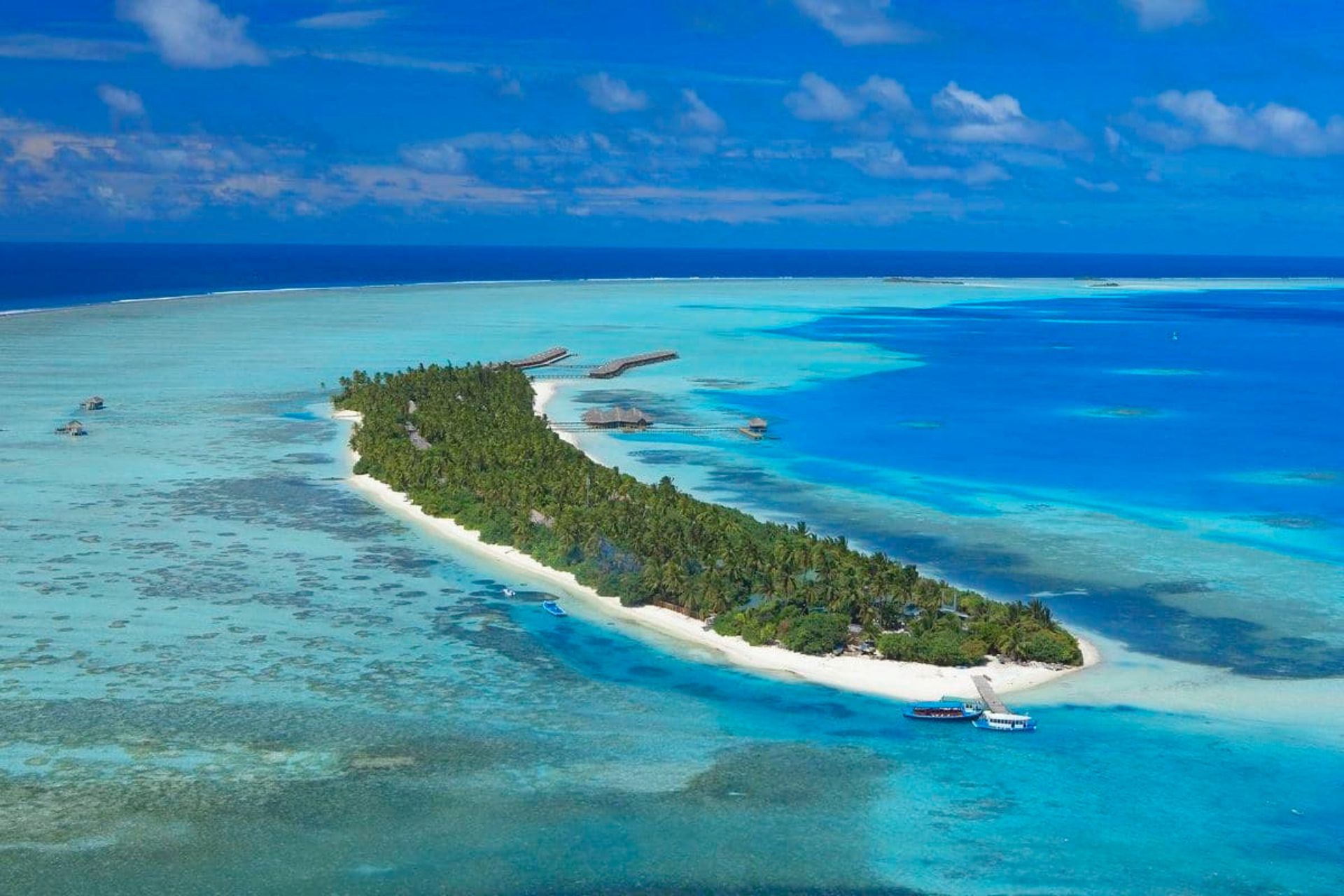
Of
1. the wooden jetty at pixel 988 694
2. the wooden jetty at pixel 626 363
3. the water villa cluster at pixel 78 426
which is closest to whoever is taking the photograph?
the wooden jetty at pixel 988 694

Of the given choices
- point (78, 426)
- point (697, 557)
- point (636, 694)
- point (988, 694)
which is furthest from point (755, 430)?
point (988, 694)

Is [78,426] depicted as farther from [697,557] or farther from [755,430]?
[697,557]

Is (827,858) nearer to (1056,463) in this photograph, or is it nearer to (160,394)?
(1056,463)

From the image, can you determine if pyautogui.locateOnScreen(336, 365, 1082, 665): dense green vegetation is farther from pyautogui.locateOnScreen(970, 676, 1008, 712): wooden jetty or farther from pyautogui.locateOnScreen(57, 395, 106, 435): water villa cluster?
pyautogui.locateOnScreen(57, 395, 106, 435): water villa cluster

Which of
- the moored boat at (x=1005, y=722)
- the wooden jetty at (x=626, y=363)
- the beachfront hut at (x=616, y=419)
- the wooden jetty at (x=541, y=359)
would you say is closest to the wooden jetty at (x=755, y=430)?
the beachfront hut at (x=616, y=419)

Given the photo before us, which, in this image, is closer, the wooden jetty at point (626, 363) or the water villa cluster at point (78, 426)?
the water villa cluster at point (78, 426)

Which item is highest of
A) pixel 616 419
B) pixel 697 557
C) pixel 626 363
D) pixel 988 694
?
pixel 626 363

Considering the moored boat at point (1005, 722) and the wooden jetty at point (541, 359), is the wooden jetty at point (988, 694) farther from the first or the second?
the wooden jetty at point (541, 359)

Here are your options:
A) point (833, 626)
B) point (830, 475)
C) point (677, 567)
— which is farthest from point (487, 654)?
point (830, 475)
